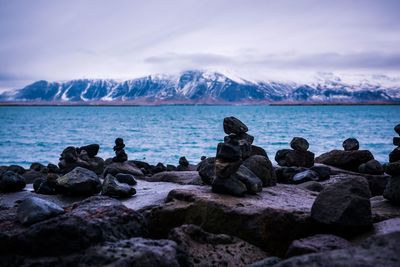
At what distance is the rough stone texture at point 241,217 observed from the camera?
211 inches

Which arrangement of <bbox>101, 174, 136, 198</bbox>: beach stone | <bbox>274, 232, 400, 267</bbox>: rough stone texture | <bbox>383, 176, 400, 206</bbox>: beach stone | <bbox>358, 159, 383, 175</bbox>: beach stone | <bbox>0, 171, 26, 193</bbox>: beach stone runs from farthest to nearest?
<bbox>358, 159, 383, 175</bbox>: beach stone → <bbox>0, 171, 26, 193</bbox>: beach stone → <bbox>101, 174, 136, 198</bbox>: beach stone → <bbox>383, 176, 400, 206</bbox>: beach stone → <bbox>274, 232, 400, 267</bbox>: rough stone texture

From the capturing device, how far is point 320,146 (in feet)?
110

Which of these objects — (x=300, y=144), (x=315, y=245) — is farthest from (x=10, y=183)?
(x=300, y=144)

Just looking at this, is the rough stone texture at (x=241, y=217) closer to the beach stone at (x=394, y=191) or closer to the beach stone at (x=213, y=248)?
the beach stone at (x=213, y=248)

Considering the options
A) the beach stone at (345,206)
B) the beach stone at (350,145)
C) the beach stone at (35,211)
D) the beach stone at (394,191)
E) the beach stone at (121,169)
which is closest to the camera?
the beach stone at (35,211)

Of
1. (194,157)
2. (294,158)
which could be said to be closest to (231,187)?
(294,158)

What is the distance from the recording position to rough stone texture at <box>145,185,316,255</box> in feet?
17.6

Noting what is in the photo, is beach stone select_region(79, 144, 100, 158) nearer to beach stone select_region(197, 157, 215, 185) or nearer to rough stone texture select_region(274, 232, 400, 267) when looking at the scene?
beach stone select_region(197, 157, 215, 185)

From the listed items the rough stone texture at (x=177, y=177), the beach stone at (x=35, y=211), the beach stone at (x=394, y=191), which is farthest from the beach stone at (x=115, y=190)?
the beach stone at (x=394, y=191)

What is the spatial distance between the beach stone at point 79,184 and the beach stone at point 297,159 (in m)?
6.25

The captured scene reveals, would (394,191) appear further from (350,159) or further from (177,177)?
(350,159)

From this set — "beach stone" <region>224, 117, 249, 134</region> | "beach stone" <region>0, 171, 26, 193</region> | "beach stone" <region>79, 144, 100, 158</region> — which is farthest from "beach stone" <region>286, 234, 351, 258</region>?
"beach stone" <region>79, 144, 100, 158</region>

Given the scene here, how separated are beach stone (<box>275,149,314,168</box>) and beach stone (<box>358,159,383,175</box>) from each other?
1.39 metres

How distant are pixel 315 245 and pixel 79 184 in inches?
197
